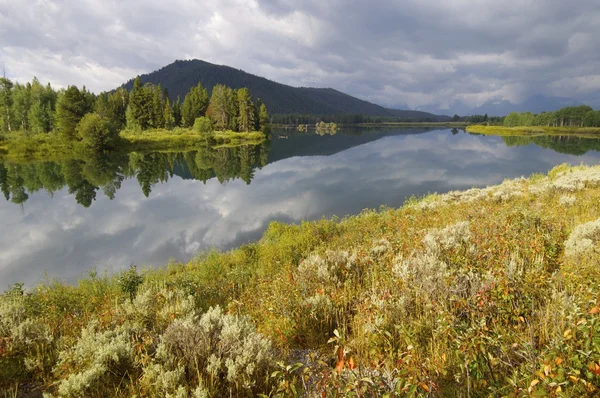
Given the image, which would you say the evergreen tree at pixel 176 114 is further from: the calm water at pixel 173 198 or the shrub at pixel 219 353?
→ the shrub at pixel 219 353

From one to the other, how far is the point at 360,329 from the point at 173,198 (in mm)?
26193

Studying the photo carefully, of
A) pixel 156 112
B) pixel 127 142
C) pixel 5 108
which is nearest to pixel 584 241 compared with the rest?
pixel 127 142

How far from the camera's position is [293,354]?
502 centimetres

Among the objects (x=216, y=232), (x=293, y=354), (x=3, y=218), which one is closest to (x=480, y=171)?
(x=216, y=232)

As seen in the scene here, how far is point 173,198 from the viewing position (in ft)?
92.8

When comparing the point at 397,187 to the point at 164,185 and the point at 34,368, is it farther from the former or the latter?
the point at 34,368

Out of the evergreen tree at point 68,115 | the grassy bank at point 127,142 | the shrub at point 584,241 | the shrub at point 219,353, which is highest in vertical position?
the evergreen tree at point 68,115

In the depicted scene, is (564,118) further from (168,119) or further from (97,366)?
(97,366)

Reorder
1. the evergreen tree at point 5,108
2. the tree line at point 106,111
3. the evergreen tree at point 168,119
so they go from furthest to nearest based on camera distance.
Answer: the evergreen tree at point 168,119 → the evergreen tree at point 5,108 → the tree line at point 106,111

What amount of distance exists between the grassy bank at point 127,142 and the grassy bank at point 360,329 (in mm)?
53684

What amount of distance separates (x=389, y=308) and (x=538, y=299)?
244 cm

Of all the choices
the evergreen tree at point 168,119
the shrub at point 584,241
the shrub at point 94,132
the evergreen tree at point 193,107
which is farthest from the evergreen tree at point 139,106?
the shrub at point 584,241

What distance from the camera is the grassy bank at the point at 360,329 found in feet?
11.2

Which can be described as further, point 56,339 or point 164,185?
point 164,185
